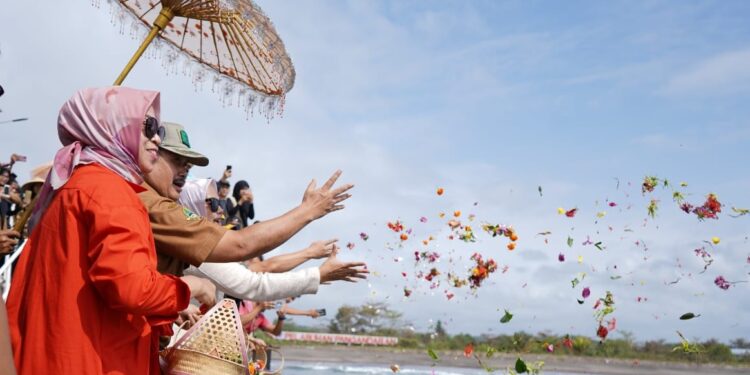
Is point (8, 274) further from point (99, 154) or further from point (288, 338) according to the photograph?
point (288, 338)

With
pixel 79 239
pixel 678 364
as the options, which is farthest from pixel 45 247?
pixel 678 364

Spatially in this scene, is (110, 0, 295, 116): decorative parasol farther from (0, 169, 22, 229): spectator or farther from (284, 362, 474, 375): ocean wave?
(284, 362, 474, 375): ocean wave

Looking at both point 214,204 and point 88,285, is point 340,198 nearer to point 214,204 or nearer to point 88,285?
point 88,285

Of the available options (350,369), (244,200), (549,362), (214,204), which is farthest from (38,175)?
(549,362)

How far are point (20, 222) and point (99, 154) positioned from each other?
3.97 feet

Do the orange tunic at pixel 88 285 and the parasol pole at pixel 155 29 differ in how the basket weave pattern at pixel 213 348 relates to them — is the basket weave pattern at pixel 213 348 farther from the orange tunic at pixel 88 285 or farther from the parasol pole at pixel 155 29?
the parasol pole at pixel 155 29

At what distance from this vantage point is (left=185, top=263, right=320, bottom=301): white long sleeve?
3826 mm

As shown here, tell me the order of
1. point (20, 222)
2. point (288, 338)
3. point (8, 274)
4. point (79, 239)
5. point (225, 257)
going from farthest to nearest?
point (288, 338), point (8, 274), point (20, 222), point (225, 257), point (79, 239)

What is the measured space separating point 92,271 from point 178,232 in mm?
441

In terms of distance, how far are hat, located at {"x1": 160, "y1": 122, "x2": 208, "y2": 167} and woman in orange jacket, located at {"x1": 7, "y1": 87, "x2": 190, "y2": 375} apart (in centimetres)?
34

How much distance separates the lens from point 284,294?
3957mm

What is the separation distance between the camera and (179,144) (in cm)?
307

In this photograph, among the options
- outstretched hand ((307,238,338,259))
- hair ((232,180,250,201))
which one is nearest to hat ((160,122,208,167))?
outstretched hand ((307,238,338,259))

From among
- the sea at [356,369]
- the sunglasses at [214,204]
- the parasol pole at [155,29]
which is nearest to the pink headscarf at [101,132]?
the parasol pole at [155,29]
